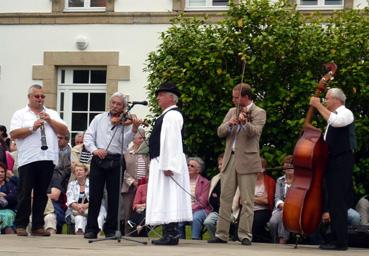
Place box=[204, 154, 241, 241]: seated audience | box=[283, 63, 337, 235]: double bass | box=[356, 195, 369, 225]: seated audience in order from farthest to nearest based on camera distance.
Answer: box=[356, 195, 369, 225]: seated audience
box=[204, 154, 241, 241]: seated audience
box=[283, 63, 337, 235]: double bass

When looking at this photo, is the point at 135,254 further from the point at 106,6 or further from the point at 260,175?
the point at 106,6

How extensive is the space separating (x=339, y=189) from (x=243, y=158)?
1270mm

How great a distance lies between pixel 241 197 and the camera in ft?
45.0

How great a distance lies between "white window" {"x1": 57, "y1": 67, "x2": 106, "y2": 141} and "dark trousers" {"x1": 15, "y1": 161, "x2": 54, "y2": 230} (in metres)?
9.92

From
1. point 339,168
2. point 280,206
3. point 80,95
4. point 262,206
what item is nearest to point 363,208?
point 280,206

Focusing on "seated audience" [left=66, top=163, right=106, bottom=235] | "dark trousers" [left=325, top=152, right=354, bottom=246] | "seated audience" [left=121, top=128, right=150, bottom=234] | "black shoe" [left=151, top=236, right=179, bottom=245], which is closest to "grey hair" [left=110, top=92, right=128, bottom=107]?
"black shoe" [left=151, top=236, right=179, bottom=245]

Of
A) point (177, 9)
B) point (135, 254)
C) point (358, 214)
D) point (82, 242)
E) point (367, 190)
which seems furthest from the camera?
point (177, 9)

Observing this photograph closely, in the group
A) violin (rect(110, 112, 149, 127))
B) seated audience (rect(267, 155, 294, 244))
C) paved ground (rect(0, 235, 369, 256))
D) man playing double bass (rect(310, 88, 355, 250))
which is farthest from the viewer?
seated audience (rect(267, 155, 294, 244))

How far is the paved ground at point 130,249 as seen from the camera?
1181cm

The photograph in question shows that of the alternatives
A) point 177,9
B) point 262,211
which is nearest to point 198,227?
point 262,211

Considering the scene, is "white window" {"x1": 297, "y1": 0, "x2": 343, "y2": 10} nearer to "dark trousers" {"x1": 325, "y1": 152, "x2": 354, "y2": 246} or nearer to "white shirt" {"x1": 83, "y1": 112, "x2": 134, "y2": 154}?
"white shirt" {"x1": 83, "y1": 112, "x2": 134, "y2": 154}

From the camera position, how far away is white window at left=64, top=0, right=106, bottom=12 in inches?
966

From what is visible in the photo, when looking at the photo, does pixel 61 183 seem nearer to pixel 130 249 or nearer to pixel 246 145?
pixel 246 145

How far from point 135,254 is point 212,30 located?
21.0 feet
